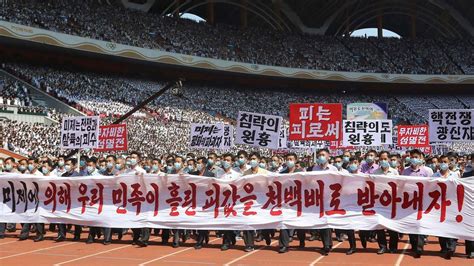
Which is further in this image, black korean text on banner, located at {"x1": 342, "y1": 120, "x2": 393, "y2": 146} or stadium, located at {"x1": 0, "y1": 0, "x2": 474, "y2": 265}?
black korean text on banner, located at {"x1": 342, "y1": 120, "x2": 393, "y2": 146}

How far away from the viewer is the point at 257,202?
348 inches

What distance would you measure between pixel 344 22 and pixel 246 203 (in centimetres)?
5408

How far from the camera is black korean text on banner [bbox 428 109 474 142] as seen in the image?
11.9m

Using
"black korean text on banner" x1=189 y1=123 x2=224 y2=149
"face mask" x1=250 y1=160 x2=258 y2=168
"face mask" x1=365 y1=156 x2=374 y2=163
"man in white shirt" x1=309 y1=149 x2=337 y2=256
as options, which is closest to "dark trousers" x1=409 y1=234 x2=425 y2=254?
"man in white shirt" x1=309 y1=149 x2=337 y2=256

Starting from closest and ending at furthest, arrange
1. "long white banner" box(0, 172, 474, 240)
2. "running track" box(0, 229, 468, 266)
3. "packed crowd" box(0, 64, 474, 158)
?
"running track" box(0, 229, 468, 266), "long white banner" box(0, 172, 474, 240), "packed crowd" box(0, 64, 474, 158)

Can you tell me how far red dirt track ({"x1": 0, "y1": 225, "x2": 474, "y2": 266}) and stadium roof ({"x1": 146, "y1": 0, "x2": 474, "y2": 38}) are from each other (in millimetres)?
44942

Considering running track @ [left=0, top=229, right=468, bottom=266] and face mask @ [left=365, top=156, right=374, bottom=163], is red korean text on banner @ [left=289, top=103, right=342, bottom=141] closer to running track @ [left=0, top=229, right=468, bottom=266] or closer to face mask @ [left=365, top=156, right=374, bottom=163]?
face mask @ [left=365, top=156, right=374, bottom=163]

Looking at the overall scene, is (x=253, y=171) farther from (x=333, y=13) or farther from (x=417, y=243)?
(x=333, y=13)

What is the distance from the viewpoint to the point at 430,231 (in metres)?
8.03

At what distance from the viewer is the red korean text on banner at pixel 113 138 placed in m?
15.2

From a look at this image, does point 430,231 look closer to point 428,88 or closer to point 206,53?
point 206,53

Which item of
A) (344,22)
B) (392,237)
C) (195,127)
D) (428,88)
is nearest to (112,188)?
(392,237)

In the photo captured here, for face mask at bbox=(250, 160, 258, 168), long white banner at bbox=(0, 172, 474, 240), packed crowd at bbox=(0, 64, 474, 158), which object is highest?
A: packed crowd at bbox=(0, 64, 474, 158)

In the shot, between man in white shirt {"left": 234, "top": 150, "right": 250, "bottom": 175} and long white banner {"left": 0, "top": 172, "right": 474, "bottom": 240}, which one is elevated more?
man in white shirt {"left": 234, "top": 150, "right": 250, "bottom": 175}
